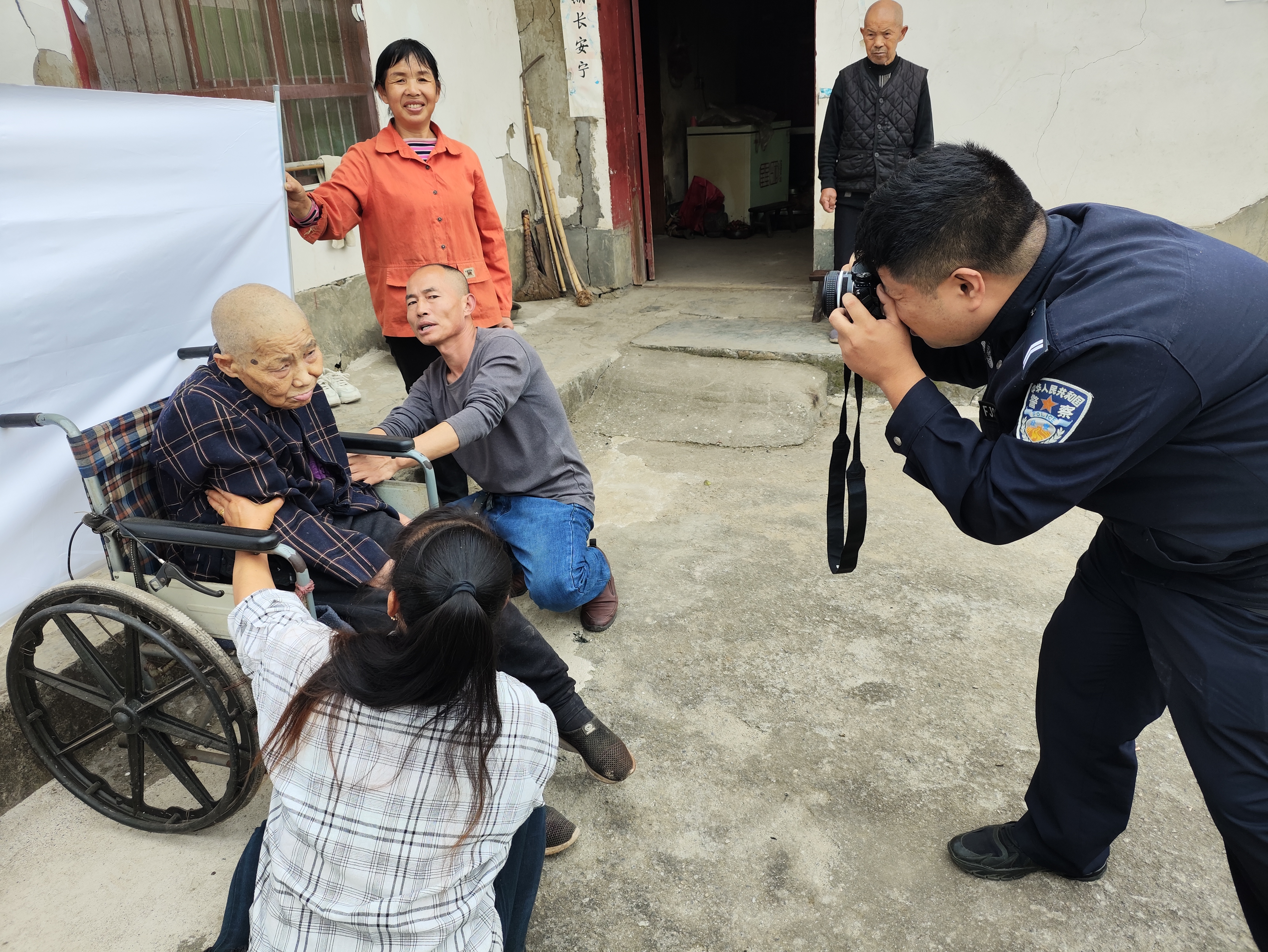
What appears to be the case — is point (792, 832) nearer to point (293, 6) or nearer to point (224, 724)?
point (224, 724)

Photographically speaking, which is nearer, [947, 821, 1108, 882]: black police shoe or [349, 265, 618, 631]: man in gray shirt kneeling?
[947, 821, 1108, 882]: black police shoe

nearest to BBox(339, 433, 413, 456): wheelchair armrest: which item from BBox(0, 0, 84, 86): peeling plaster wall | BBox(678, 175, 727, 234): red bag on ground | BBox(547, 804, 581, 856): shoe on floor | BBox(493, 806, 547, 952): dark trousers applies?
BBox(547, 804, 581, 856): shoe on floor

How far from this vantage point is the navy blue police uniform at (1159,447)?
1211mm

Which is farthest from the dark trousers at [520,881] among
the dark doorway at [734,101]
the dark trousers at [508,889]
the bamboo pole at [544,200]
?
the dark doorway at [734,101]

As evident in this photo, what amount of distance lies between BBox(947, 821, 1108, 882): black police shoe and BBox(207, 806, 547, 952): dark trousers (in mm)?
957

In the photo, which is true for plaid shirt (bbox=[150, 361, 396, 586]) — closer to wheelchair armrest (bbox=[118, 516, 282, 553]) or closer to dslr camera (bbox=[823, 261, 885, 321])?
wheelchair armrest (bbox=[118, 516, 282, 553])

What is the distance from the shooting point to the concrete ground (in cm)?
180

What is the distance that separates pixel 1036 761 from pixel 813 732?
56cm

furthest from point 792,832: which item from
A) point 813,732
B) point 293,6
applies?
point 293,6

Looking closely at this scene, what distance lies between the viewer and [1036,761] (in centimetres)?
221

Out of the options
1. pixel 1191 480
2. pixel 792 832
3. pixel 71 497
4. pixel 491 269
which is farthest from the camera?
pixel 491 269

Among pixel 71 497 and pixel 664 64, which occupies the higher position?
pixel 664 64

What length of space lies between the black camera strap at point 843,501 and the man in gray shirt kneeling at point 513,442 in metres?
1.02

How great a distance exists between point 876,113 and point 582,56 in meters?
2.46
